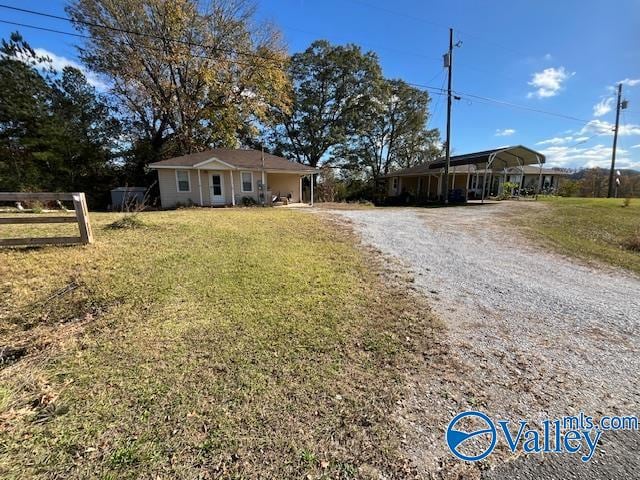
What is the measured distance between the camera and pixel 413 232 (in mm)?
9297

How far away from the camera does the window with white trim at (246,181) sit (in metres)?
17.8

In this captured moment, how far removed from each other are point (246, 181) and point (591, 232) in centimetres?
1616

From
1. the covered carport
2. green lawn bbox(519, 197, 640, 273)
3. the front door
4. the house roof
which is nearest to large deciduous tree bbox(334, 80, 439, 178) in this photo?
the covered carport

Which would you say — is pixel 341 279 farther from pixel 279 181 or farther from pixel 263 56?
pixel 263 56

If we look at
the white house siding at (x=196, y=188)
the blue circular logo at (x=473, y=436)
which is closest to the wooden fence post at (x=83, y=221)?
the blue circular logo at (x=473, y=436)

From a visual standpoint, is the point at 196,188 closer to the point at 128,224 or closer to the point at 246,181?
the point at 246,181

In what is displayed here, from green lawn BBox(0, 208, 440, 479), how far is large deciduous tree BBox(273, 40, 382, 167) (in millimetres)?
24856

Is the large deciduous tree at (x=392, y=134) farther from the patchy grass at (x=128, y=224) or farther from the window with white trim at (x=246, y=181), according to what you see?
the patchy grass at (x=128, y=224)

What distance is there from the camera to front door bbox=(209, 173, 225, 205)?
55.7ft

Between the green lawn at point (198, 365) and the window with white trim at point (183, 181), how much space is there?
11.9m

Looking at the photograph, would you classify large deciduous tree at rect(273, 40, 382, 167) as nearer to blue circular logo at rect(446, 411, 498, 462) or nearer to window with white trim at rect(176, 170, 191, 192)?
window with white trim at rect(176, 170, 191, 192)

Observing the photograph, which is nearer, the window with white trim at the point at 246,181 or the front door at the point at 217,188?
the front door at the point at 217,188

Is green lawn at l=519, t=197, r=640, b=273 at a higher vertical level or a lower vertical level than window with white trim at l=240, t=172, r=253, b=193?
lower

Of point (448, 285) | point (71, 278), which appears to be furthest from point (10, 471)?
point (448, 285)
